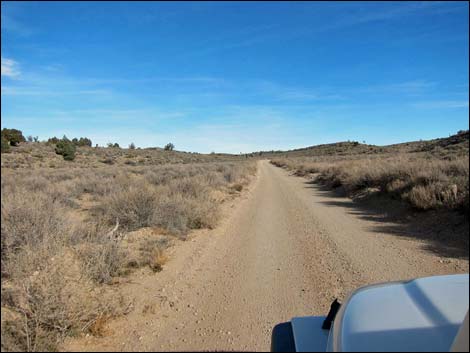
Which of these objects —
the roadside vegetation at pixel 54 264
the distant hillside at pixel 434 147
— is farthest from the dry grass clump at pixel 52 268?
the distant hillside at pixel 434 147

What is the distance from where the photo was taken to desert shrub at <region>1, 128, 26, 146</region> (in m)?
3.88

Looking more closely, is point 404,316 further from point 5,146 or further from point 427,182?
point 427,182

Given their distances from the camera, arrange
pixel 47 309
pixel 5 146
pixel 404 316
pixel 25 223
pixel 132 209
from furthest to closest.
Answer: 1. pixel 132 209
2. pixel 25 223
3. pixel 47 309
4. pixel 5 146
5. pixel 404 316

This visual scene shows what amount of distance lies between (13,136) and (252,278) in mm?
4062

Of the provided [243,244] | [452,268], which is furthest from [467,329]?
[243,244]

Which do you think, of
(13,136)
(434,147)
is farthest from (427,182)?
(434,147)

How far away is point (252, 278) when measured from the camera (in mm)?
5848

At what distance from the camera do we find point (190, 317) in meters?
4.49

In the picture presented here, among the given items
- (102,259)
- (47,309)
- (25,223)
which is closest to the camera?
(47,309)

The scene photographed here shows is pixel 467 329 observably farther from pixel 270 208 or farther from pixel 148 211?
pixel 270 208

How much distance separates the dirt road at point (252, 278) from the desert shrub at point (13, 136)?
7.81 ft

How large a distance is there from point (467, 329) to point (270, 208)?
11.6 m

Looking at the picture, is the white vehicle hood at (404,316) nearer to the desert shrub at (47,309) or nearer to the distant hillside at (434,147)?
the desert shrub at (47,309)

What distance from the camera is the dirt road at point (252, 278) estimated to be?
4047mm
